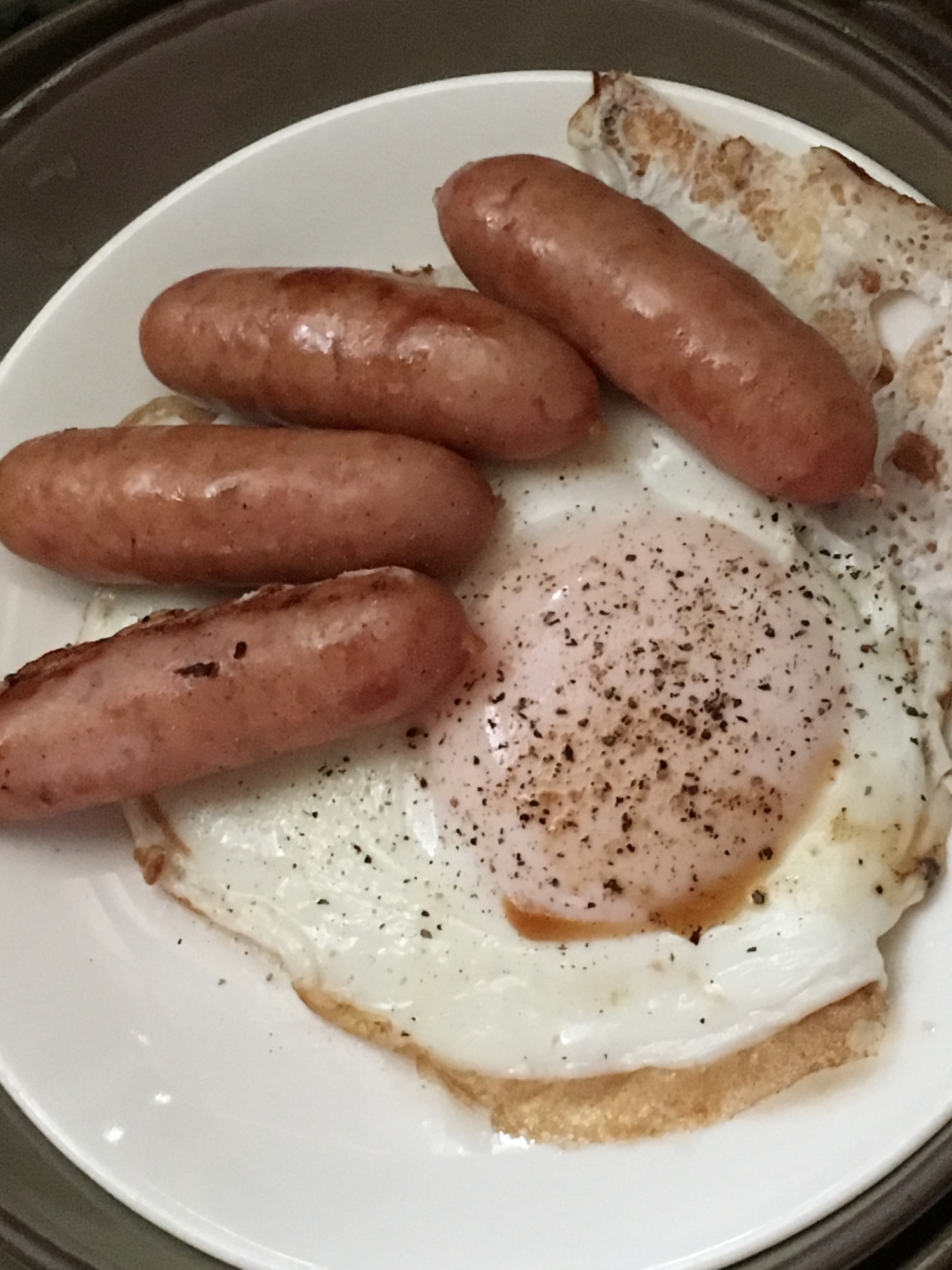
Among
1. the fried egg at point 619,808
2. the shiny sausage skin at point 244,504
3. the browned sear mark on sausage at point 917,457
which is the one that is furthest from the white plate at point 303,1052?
the browned sear mark on sausage at point 917,457

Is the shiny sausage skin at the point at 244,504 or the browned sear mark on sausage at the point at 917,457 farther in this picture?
the browned sear mark on sausage at the point at 917,457

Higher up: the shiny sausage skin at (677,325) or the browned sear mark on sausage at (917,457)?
the shiny sausage skin at (677,325)

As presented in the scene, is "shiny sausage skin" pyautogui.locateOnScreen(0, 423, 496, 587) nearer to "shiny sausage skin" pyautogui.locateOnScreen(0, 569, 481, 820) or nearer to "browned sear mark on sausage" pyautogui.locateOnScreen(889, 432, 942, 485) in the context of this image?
"shiny sausage skin" pyautogui.locateOnScreen(0, 569, 481, 820)

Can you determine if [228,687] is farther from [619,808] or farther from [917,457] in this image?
[917,457]

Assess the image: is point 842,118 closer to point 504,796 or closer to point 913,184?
point 913,184

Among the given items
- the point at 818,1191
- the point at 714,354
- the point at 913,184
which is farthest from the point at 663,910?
the point at 913,184

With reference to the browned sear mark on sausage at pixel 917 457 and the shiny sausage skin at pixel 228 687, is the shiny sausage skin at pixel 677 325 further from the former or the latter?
the shiny sausage skin at pixel 228 687
